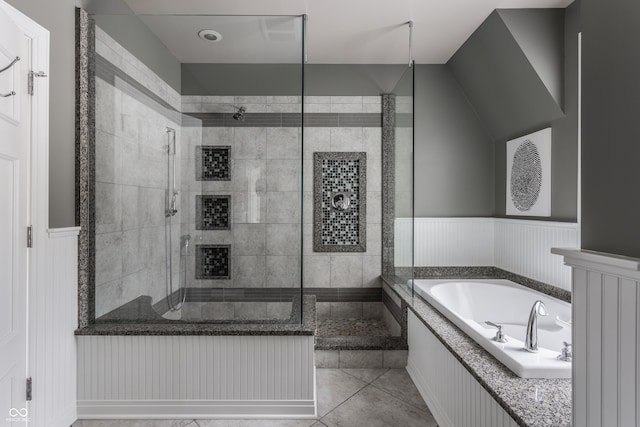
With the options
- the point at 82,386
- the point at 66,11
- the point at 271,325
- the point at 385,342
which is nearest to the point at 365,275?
the point at 385,342

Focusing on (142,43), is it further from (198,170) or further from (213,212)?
(213,212)

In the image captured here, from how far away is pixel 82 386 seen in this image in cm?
208

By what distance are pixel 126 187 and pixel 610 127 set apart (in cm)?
228

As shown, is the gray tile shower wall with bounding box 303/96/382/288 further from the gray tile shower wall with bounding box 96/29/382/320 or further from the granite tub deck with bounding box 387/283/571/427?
the granite tub deck with bounding box 387/283/571/427

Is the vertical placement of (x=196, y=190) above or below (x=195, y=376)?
above

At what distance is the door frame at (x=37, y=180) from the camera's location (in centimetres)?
171

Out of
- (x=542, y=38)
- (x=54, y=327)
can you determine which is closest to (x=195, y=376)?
(x=54, y=327)

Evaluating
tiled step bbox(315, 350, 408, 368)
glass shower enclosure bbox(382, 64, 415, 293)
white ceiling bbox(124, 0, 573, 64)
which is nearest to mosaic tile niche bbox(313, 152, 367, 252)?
glass shower enclosure bbox(382, 64, 415, 293)

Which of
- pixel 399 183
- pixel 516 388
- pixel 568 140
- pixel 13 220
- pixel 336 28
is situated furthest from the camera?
pixel 399 183

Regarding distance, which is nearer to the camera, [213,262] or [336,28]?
[213,262]

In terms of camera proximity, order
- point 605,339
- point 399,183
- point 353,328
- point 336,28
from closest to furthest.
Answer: point 605,339
point 336,28
point 399,183
point 353,328

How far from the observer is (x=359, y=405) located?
223 cm

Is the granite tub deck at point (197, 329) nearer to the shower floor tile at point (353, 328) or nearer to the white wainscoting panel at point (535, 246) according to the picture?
the shower floor tile at point (353, 328)

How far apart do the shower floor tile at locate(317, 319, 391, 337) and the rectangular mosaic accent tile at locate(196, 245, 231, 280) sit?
1.29 meters
